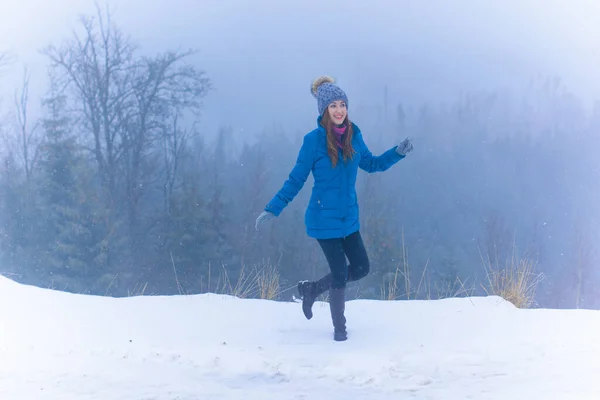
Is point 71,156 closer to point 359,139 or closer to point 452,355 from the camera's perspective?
point 359,139

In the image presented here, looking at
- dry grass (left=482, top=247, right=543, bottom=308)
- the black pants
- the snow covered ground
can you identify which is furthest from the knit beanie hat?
dry grass (left=482, top=247, right=543, bottom=308)

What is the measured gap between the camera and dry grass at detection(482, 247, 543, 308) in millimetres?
4375

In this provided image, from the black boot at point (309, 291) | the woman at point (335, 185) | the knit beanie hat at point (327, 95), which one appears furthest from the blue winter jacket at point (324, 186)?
the black boot at point (309, 291)

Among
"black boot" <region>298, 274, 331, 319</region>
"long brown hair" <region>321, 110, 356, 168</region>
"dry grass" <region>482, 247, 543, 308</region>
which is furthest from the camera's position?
"dry grass" <region>482, 247, 543, 308</region>

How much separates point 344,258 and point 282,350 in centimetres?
65

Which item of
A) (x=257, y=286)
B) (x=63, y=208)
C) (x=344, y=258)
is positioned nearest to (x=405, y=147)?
(x=344, y=258)

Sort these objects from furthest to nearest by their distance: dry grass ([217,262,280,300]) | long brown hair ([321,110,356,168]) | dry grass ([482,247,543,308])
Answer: dry grass ([217,262,280,300]) → dry grass ([482,247,543,308]) → long brown hair ([321,110,356,168])

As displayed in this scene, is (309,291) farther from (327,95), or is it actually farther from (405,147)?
(327,95)

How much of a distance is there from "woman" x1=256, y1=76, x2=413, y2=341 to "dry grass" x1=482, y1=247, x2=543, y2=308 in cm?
184

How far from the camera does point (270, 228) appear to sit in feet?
28.9

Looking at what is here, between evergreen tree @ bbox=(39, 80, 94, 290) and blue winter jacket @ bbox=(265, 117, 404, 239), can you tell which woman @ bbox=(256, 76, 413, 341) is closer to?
blue winter jacket @ bbox=(265, 117, 404, 239)

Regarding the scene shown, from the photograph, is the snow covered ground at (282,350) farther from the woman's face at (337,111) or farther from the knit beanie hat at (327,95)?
the knit beanie hat at (327,95)

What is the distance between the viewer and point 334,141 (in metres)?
3.11

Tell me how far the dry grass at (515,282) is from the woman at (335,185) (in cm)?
184
